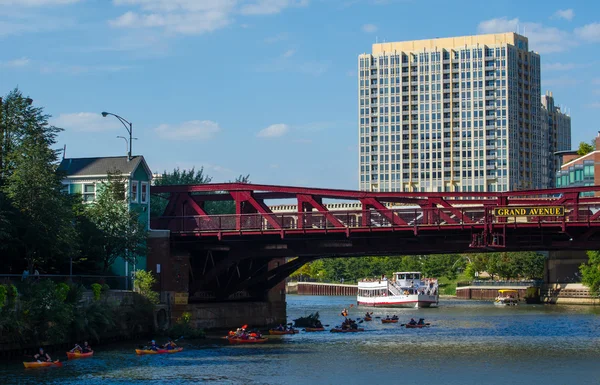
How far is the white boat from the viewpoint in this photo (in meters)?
155

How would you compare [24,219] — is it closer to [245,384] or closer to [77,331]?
[77,331]

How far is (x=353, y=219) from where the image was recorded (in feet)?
263

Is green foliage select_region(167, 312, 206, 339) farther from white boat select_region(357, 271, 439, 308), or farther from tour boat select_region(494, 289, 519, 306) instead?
tour boat select_region(494, 289, 519, 306)

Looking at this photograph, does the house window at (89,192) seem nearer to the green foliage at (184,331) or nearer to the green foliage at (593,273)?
the green foliage at (184,331)

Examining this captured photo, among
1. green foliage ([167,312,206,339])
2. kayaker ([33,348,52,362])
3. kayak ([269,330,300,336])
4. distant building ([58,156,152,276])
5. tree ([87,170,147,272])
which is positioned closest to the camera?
kayaker ([33,348,52,362])

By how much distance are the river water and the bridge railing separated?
9118 millimetres

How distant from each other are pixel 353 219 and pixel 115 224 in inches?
739

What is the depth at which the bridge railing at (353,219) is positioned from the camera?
242 feet

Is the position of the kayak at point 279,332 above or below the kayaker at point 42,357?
below

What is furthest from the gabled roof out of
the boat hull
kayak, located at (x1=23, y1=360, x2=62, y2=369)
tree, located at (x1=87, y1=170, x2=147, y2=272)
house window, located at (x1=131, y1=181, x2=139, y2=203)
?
kayak, located at (x1=23, y1=360, x2=62, y2=369)

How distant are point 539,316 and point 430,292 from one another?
37.3 m

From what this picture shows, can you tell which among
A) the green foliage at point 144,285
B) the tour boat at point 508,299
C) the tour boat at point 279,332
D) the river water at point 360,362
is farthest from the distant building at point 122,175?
the tour boat at point 508,299

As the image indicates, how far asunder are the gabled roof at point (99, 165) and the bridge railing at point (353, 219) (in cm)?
537

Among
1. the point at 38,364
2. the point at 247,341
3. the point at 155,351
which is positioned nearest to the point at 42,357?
the point at 38,364
